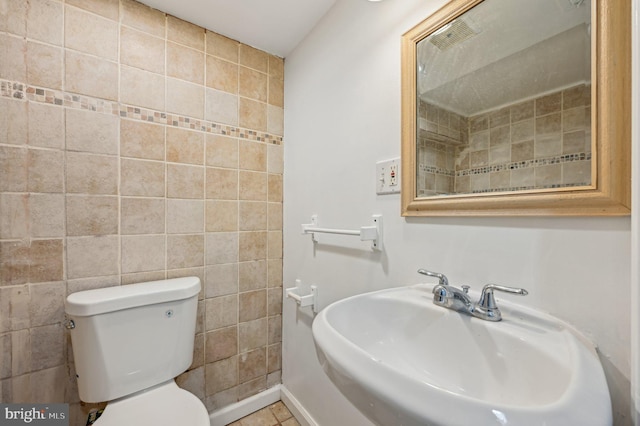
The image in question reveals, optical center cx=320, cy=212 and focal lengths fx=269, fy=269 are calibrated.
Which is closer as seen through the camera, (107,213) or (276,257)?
(107,213)

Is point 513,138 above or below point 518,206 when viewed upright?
above

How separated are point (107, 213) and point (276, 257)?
852mm

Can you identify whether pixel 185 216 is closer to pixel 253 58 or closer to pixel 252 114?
pixel 252 114

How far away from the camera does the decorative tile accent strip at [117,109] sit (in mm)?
1018

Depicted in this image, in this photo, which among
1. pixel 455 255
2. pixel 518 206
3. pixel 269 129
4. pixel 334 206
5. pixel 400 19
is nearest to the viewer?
pixel 518 206

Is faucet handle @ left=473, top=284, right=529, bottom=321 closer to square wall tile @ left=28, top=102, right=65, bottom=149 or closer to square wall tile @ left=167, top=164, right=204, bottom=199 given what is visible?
square wall tile @ left=167, top=164, right=204, bottom=199

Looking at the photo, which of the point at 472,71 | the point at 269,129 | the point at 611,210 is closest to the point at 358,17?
the point at 472,71

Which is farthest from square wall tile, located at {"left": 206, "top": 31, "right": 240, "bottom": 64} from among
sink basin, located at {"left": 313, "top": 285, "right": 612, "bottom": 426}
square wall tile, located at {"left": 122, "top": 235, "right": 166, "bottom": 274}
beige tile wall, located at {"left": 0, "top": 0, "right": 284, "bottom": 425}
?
sink basin, located at {"left": 313, "top": 285, "right": 612, "bottom": 426}

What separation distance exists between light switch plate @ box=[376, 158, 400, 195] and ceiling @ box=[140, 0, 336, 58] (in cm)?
85

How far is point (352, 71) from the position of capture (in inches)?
45.4

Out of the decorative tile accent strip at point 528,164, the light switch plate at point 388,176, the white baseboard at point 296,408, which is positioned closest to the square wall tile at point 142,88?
the light switch plate at point 388,176

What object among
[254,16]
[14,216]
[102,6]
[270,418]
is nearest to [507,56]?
[254,16]

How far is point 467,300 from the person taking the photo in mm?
688

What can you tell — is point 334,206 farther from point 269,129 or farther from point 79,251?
point 79,251
